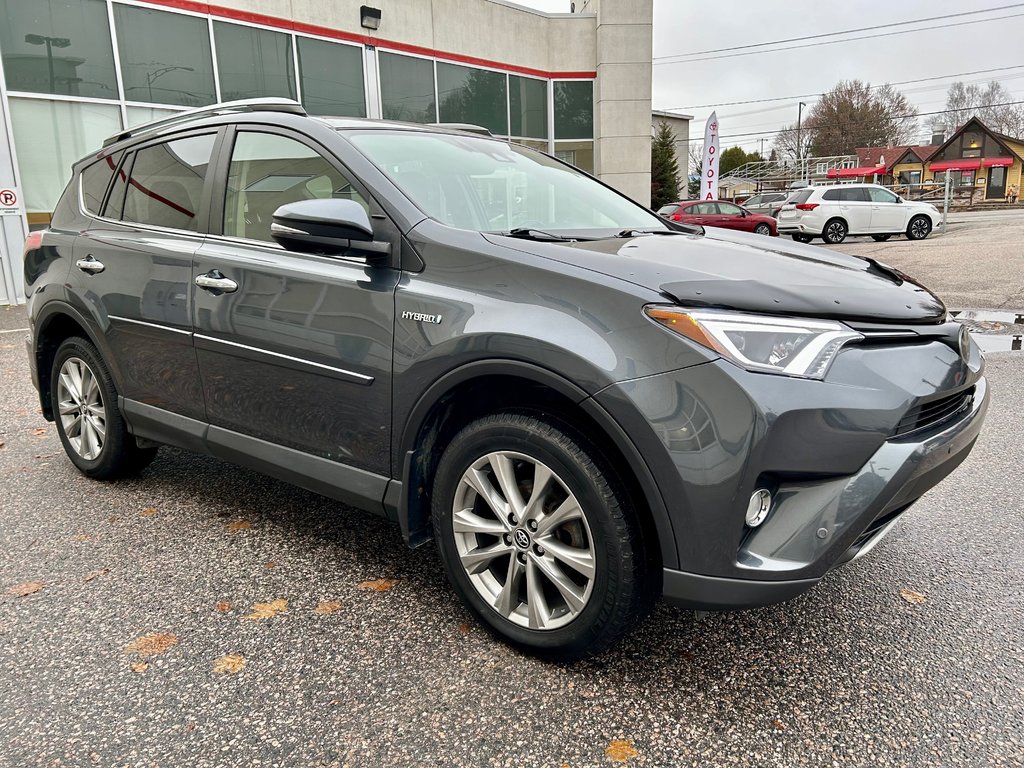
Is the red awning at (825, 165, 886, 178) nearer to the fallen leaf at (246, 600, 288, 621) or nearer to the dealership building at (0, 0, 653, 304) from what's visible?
the dealership building at (0, 0, 653, 304)

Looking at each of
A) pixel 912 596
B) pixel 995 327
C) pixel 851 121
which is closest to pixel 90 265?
pixel 912 596

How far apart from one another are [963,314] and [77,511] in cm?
956

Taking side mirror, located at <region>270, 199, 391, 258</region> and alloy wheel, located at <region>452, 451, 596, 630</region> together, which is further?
side mirror, located at <region>270, 199, 391, 258</region>

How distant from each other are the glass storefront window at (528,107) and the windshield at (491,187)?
1668cm

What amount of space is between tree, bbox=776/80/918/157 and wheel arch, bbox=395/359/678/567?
83.2m

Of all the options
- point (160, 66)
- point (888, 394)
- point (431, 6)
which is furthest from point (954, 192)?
point (888, 394)

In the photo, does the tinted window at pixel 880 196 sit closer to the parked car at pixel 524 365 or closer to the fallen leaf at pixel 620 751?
the parked car at pixel 524 365

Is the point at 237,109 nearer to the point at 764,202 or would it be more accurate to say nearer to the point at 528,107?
the point at 528,107

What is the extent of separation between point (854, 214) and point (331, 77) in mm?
16067

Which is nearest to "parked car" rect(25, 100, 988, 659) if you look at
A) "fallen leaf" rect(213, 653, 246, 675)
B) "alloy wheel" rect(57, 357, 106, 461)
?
"alloy wheel" rect(57, 357, 106, 461)

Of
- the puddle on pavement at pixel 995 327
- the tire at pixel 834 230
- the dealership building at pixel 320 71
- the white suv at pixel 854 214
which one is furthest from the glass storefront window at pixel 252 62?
the tire at pixel 834 230

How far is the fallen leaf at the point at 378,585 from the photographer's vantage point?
288cm

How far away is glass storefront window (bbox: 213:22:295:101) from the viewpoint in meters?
13.9

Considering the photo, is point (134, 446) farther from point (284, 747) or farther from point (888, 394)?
point (888, 394)
